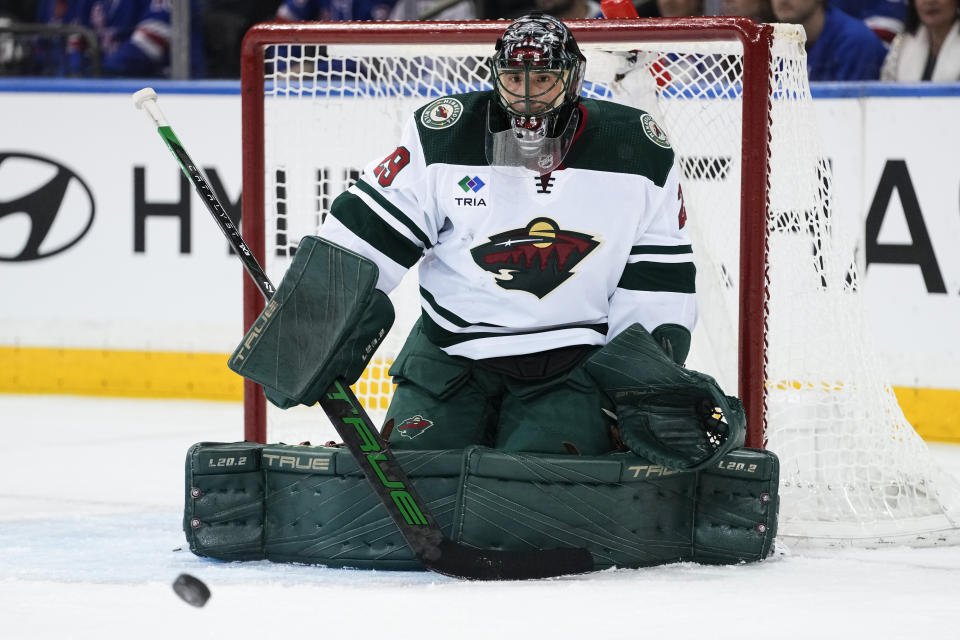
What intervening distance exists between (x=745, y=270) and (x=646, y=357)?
342 mm

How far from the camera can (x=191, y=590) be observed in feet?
6.75

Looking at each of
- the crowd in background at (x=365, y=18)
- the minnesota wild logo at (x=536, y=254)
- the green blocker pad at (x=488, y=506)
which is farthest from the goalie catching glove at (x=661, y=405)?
the crowd in background at (x=365, y=18)

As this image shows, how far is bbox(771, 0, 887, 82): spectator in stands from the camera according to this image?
4.24 meters

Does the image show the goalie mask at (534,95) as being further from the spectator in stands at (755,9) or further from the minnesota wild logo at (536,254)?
the spectator in stands at (755,9)

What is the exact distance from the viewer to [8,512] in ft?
9.96

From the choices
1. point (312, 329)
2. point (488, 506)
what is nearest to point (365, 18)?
point (312, 329)

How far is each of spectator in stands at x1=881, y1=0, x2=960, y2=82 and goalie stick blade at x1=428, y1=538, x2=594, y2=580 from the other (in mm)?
2286

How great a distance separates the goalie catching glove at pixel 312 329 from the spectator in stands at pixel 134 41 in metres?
3.19

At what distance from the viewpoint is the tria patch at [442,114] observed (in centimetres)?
254

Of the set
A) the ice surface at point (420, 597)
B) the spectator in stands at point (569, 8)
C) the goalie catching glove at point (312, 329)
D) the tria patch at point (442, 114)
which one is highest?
the spectator in stands at point (569, 8)

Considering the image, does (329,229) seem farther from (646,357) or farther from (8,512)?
(8,512)

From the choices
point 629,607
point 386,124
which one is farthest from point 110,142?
point 629,607

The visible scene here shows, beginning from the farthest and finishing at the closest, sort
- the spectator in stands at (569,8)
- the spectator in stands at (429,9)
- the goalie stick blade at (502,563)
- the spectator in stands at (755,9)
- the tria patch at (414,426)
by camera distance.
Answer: the spectator in stands at (429,9) → the spectator in stands at (569,8) → the spectator in stands at (755,9) → the tria patch at (414,426) → the goalie stick blade at (502,563)

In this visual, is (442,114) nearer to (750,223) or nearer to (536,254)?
(536,254)
